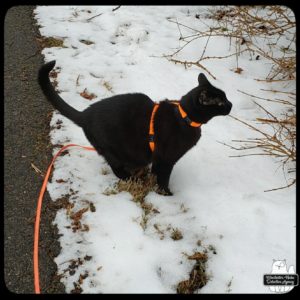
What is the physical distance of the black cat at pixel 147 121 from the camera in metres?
2.88

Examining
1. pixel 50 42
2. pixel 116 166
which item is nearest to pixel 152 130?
pixel 116 166

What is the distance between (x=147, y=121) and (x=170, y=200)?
73 cm

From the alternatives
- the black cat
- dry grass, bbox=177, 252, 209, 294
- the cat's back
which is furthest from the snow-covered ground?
the cat's back

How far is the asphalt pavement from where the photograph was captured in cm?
253

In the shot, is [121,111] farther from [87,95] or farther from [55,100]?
[87,95]

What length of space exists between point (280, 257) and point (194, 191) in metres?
0.91

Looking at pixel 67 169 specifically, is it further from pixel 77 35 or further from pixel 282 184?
pixel 77 35

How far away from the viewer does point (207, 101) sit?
2.83m

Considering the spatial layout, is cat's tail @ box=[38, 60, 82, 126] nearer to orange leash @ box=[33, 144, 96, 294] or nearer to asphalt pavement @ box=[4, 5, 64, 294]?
orange leash @ box=[33, 144, 96, 294]

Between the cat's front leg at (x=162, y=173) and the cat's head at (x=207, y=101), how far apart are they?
49cm

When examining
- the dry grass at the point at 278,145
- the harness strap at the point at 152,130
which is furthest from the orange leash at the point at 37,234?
the dry grass at the point at 278,145

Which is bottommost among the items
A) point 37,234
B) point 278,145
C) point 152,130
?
point 278,145

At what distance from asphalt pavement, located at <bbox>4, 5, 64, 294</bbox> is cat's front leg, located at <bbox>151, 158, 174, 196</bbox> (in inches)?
37.1

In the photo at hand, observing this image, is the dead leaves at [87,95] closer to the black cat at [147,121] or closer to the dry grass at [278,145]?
the black cat at [147,121]
